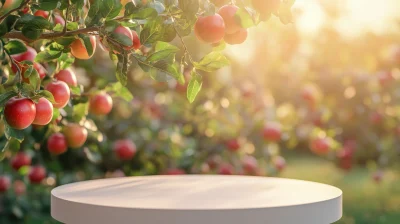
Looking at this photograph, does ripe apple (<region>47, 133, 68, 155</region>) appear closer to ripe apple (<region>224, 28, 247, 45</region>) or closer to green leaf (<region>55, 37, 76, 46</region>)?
green leaf (<region>55, 37, 76, 46</region>)

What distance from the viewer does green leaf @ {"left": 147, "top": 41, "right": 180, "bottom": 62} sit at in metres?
1.68

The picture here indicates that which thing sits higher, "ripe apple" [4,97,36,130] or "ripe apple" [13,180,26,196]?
"ripe apple" [4,97,36,130]

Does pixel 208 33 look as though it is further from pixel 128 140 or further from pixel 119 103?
pixel 119 103

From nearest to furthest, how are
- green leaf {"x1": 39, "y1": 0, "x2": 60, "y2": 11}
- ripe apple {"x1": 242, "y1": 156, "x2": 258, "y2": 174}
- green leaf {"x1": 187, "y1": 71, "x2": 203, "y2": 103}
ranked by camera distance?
green leaf {"x1": 39, "y1": 0, "x2": 60, "y2": 11} → green leaf {"x1": 187, "y1": 71, "x2": 203, "y2": 103} → ripe apple {"x1": 242, "y1": 156, "x2": 258, "y2": 174}

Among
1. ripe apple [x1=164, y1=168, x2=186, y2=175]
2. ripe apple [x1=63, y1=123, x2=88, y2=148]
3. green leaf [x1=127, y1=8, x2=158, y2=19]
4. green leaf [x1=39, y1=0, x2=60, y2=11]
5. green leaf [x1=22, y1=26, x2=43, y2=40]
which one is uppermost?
green leaf [x1=39, y1=0, x2=60, y2=11]

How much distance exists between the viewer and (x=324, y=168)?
1190 centimetres

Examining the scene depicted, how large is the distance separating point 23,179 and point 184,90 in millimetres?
1335

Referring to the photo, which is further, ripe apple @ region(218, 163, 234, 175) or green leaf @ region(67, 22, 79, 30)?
ripe apple @ region(218, 163, 234, 175)

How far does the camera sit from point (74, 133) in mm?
2359

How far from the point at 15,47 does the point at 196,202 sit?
0.76 m

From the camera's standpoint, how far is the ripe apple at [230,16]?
5.53 ft

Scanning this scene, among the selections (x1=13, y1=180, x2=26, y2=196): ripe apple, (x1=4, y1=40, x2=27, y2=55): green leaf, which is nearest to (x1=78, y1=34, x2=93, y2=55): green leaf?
(x1=4, y1=40, x2=27, y2=55): green leaf

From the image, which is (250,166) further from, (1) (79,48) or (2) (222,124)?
(1) (79,48)

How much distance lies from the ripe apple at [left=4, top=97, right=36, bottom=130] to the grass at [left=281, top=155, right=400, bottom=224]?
17.0 feet
